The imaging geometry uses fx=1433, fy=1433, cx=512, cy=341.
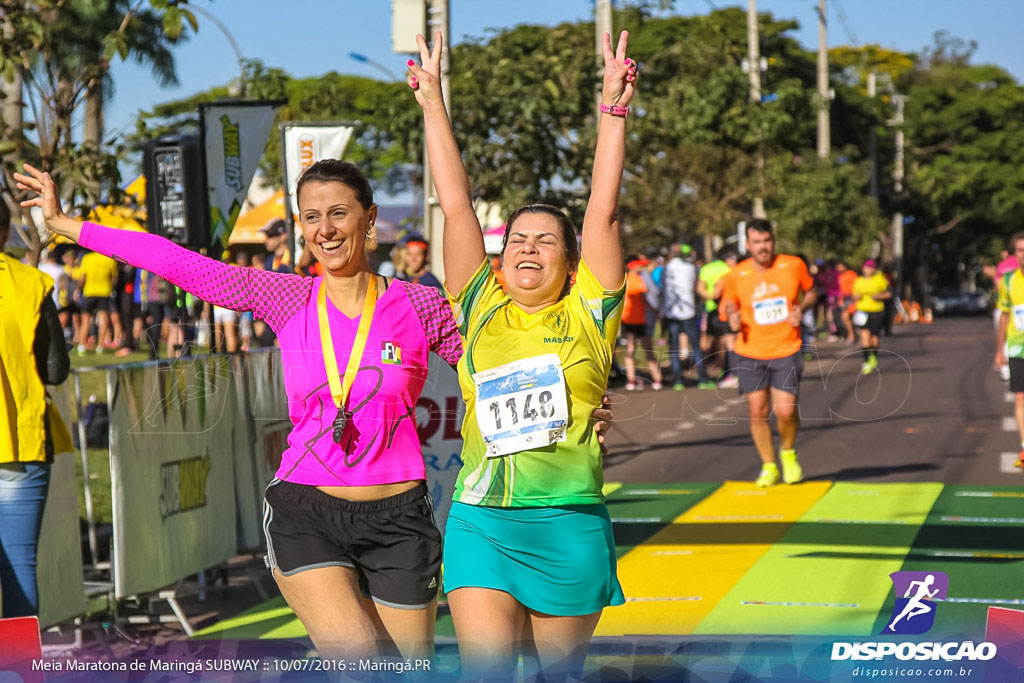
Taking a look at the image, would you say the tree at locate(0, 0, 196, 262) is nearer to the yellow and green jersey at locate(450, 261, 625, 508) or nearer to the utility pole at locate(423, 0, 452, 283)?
the utility pole at locate(423, 0, 452, 283)

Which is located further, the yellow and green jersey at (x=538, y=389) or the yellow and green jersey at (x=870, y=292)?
the yellow and green jersey at (x=870, y=292)

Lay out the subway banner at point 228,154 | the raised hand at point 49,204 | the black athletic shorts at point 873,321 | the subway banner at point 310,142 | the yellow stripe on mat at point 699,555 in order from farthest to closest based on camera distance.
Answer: the black athletic shorts at point 873,321
the subway banner at point 310,142
the subway banner at point 228,154
the yellow stripe on mat at point 699,555
the raised hand at point 49,204

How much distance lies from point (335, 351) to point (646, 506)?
696 centimetres

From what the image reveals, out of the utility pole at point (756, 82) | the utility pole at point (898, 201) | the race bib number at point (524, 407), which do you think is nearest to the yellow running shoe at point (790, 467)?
the race bib number at point (524, 407)

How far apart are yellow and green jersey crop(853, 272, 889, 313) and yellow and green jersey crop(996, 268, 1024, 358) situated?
11542mm

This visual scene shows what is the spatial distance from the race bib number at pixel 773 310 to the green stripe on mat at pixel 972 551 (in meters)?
1.80

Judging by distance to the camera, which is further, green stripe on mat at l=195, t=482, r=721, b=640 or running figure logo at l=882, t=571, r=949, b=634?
green stripe on mat at l=195, t=482, r=721, b=640

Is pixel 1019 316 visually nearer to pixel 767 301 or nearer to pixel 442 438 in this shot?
pixel 767 301

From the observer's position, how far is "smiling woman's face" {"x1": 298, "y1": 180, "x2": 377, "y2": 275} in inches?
168

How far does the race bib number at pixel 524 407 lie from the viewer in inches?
149

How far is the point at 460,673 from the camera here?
387 cm

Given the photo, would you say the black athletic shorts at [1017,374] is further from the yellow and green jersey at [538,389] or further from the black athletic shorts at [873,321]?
the black athletic shorts at [873,321]

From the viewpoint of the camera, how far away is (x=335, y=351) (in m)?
4.12

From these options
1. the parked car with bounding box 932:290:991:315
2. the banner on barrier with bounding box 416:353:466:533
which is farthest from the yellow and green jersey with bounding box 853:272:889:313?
the parked car with bounding box 932:290:991:315
